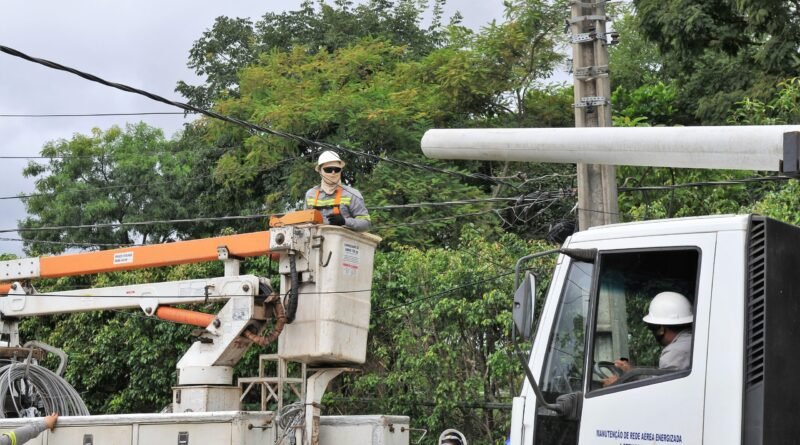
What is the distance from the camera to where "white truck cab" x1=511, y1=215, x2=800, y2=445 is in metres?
6.20

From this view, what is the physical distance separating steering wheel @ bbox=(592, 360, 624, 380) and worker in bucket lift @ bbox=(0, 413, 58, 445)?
5.27 meters

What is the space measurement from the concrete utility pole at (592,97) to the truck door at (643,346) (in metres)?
5.32

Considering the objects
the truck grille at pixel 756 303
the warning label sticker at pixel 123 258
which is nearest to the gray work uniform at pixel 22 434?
the warning label sticker at pixel 123 258

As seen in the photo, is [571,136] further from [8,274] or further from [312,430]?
[8,274]

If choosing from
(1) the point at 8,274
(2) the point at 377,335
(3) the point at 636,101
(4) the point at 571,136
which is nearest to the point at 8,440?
(1) the point at 8,274

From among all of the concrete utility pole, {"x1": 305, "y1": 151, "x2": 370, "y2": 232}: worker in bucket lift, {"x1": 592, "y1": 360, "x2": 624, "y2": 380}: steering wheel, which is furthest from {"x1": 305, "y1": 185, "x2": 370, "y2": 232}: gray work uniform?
{"x1": 592, "y1": 360, "x2": 624, "y2": 380}: steering wheel

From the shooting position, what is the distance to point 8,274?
1321 cm

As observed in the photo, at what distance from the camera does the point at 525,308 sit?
647cm

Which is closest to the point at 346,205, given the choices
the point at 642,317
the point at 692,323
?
the point at 642,317

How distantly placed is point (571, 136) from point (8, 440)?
5.38m

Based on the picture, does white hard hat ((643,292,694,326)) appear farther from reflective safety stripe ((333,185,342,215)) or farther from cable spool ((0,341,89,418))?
cable spool ((0,341,89,418))

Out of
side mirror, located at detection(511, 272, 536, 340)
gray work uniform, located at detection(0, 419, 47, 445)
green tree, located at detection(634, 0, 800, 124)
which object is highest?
green tree, located at detection(634, 0, 800, 124)

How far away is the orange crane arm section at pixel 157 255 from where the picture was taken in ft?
36.7

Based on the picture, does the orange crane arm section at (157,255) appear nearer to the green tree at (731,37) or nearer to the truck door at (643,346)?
the truck door at (643,346)
